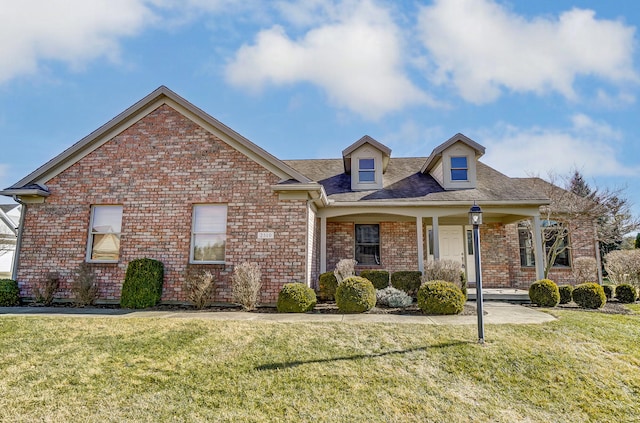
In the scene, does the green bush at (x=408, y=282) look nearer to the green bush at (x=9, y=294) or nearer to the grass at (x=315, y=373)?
the grass at (x=315, y=373)

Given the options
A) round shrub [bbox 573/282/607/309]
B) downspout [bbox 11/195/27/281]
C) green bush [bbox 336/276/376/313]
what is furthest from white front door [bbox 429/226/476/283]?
downspout [bbox 11/195/27/281]

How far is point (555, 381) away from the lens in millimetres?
4449

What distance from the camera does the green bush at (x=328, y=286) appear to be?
9.82 meters

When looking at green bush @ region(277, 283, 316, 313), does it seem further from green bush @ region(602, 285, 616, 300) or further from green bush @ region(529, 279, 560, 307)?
green bush @ region(602, 285, 616, 300)

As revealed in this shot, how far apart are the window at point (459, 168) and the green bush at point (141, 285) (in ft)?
33.1

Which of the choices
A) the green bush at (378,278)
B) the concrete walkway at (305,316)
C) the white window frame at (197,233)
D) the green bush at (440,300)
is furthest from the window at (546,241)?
the white window frame at (197,233)

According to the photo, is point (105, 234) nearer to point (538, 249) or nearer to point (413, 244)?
point (413, 244)

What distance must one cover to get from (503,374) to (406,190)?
8542 mm

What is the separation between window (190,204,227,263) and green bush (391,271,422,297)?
4955mm

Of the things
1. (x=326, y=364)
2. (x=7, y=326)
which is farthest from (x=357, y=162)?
(x=7, y=326)

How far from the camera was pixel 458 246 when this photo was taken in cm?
1374

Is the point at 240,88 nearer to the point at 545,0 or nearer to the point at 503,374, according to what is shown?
the point at 545,0

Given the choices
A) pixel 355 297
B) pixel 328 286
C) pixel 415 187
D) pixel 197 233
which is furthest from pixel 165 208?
pixel 415 187

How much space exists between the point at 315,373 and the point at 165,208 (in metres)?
6.99
